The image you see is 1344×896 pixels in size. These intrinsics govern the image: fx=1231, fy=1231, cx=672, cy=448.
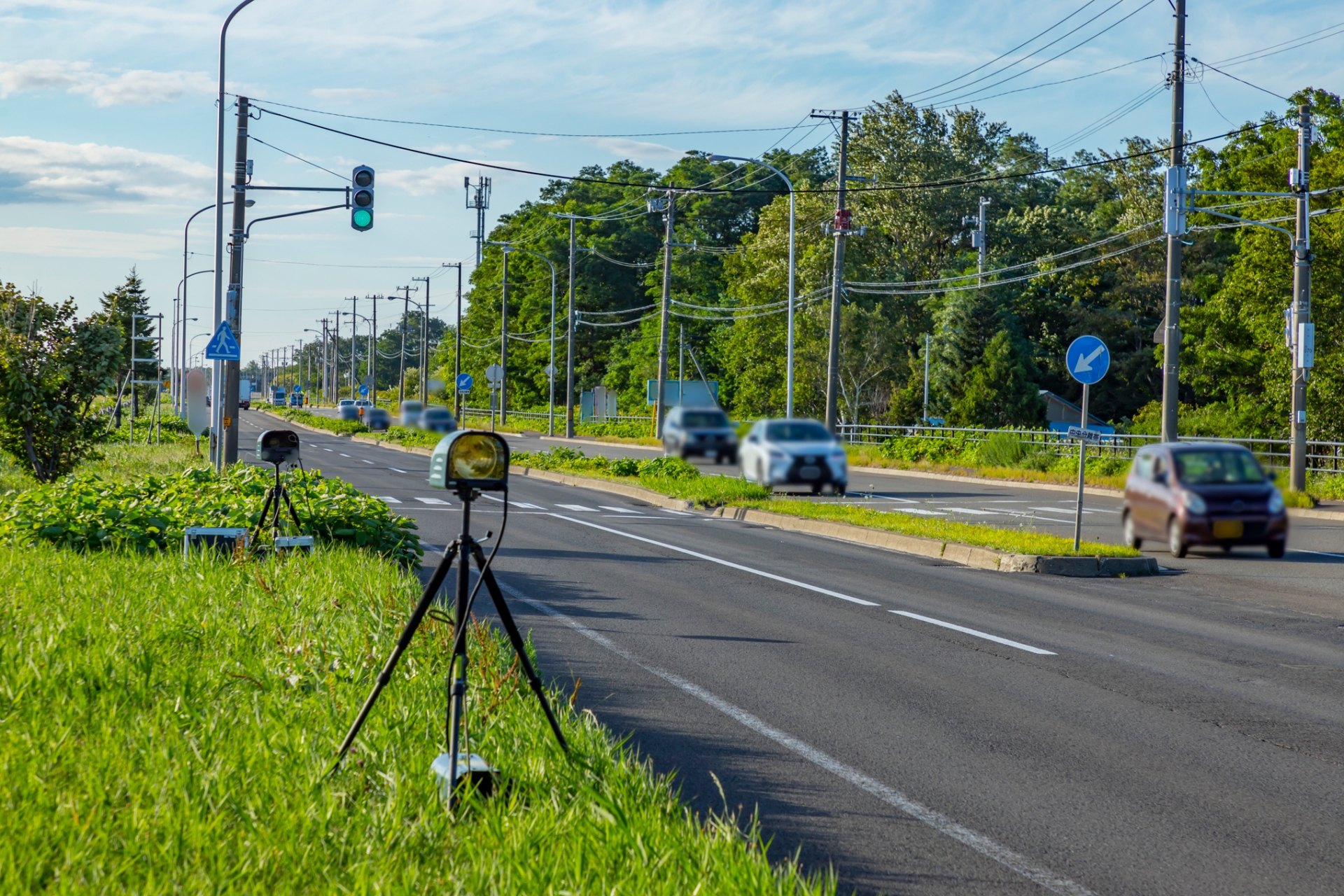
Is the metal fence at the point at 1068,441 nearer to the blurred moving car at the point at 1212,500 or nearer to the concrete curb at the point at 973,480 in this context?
the concrete curb at the point at 973,480

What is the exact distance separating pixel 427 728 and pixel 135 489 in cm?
1318

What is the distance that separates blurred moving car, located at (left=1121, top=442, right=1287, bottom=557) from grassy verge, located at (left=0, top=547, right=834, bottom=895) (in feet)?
15.0

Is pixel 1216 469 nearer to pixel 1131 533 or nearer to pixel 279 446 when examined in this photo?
pixel 1131 533

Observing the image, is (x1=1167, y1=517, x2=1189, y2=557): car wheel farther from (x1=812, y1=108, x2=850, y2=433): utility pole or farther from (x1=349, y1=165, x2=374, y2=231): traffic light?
(x1=349, y1=165, x2=374, y2=231): traffic light

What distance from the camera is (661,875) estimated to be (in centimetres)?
583

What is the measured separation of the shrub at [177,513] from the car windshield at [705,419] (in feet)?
47.8

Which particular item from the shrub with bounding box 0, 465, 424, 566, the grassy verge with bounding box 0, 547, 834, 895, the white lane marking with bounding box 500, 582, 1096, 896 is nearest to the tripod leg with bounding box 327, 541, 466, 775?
the grassy verge with bounding box 0, 547, 834, 895

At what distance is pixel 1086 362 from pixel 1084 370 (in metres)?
0.02

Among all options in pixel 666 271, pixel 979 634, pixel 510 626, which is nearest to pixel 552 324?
pixel 666 271

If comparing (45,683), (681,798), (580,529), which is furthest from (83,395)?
(681,798)

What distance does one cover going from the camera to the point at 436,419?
1.71m

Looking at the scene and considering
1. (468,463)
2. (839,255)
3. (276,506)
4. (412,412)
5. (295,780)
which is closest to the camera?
(412,412)

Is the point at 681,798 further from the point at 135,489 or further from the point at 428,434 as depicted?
the point at 135,489

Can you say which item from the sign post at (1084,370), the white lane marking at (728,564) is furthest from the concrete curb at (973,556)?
the sign post at (1084,370)
